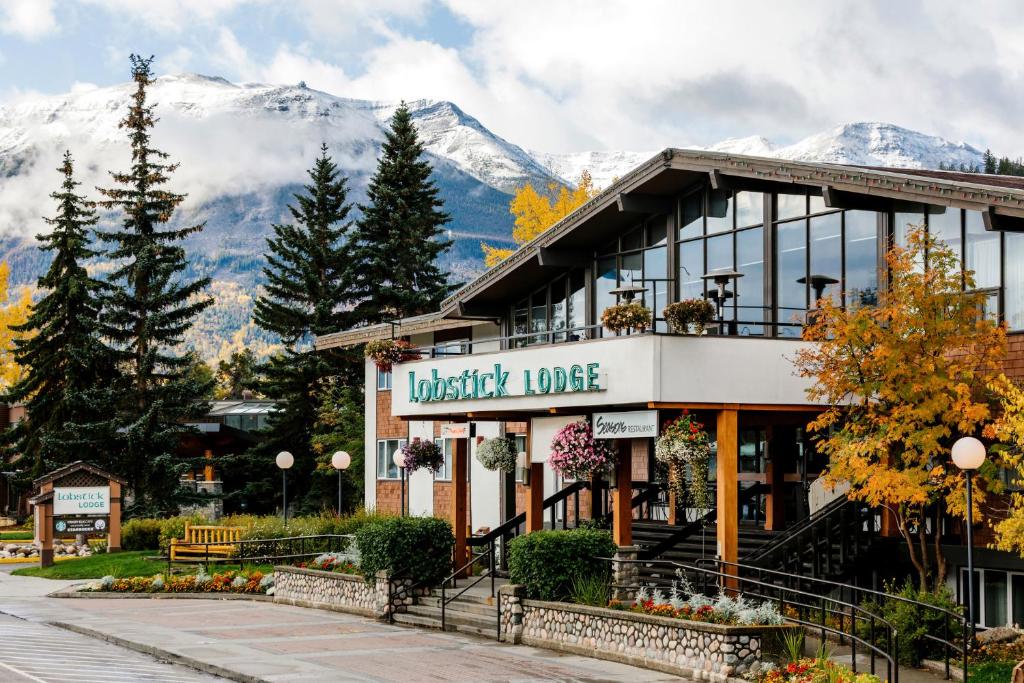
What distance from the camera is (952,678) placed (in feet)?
57.4

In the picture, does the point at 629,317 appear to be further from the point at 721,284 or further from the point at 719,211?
the point at 719,211

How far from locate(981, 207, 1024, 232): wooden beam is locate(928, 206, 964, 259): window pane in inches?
32.9

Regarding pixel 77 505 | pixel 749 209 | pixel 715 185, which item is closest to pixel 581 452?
pixel 715 185

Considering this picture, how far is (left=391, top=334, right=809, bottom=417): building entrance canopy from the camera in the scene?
21.3m

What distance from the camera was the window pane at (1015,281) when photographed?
21.1m

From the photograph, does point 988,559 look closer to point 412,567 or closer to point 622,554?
point 622,554

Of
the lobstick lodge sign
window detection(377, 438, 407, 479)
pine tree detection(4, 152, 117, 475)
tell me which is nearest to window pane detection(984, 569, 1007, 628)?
the lobstick lodge sign

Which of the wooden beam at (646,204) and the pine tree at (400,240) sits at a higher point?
the pine tree at (400,240)

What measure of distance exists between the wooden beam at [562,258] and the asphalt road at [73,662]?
12706 millimetres

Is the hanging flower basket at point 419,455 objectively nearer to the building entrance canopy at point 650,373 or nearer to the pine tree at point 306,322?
the building entrance canopy at point 650,373

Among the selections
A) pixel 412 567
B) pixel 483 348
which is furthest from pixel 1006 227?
pixel 483 348

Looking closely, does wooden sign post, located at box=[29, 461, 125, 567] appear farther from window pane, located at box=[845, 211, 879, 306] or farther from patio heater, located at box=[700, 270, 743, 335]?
window pane, located at box=[845, 211, 879, 306]

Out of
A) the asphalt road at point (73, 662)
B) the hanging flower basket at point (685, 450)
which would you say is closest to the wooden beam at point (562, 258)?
the hanging flower basket at point (685, 450)

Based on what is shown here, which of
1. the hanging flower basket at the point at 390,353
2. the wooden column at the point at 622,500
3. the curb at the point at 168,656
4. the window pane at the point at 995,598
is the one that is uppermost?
the hanging flower basket at the point at 390,353
